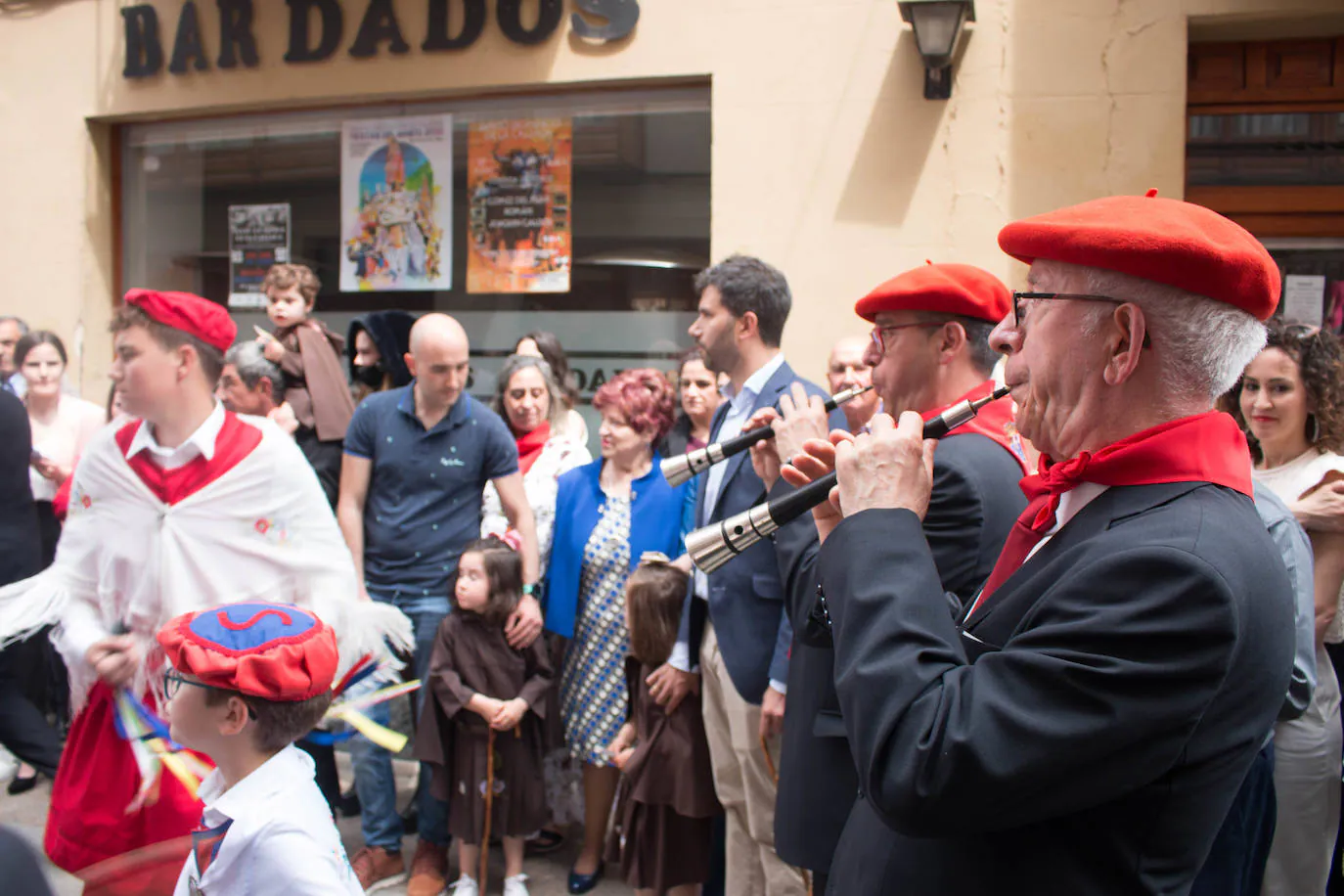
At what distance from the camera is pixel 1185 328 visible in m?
1.44

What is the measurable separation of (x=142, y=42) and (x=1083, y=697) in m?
7.46

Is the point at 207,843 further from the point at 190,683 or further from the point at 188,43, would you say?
the point at 188,43

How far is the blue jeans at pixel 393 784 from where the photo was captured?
4527 mm

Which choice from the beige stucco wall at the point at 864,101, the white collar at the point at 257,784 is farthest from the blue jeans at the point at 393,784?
the beige stucco wall at the point at 864,101

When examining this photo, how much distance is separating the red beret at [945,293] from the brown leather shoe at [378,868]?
10.5ft

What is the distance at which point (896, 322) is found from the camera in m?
2.79

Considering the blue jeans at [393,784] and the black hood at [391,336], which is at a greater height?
the black hood at [391,336]

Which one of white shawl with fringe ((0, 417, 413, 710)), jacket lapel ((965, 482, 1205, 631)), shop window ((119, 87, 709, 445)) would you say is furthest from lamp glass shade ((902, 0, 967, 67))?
jacket lapel ((965, 482, 1205, 631))

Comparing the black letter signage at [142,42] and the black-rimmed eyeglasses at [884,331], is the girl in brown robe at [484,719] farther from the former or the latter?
the black letter signage at [142,42]

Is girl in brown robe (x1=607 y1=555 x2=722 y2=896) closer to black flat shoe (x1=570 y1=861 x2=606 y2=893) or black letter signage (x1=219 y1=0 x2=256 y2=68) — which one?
black flat shoe (x1=570 y1=861 x2=606 y2=893)

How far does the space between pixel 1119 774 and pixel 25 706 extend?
483 centimetres

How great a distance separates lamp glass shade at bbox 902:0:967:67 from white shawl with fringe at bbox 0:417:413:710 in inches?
140

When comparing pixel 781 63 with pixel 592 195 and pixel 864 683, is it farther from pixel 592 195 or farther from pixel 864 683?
pixel 864 683

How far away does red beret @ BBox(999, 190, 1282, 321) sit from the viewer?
1398 millimetres
